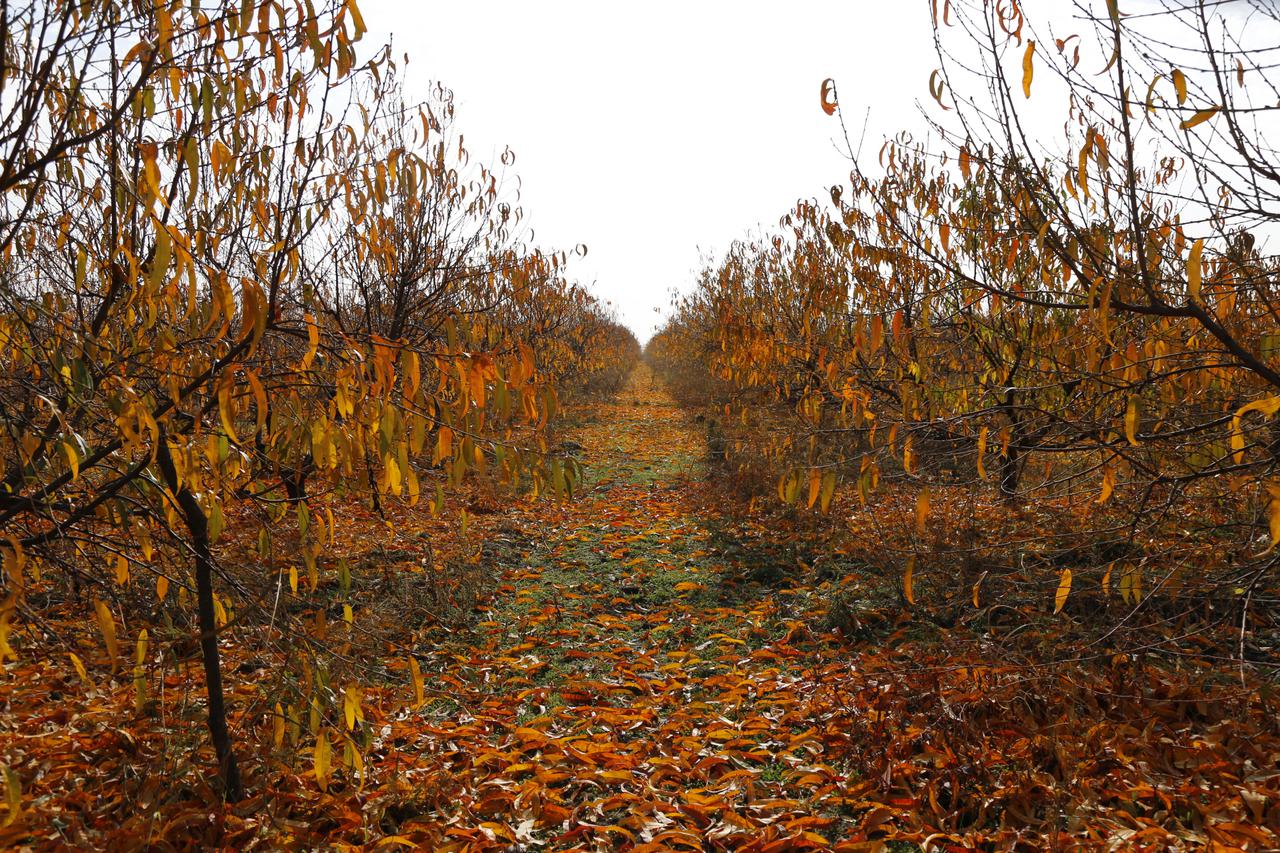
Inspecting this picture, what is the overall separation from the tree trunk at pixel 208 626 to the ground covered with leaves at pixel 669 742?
0.12 metres

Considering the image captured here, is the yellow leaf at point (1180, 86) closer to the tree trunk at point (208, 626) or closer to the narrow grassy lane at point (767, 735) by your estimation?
the narrow grassy lane at point (767, 735)

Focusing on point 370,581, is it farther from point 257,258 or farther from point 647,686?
point 257,258

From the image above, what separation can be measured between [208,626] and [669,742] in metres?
2.10

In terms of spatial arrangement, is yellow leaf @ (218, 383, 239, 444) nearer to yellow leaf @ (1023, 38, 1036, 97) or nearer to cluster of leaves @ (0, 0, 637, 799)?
cluster of leaves @ (0, 0, 637, 799)

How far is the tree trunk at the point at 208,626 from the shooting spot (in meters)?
2.53

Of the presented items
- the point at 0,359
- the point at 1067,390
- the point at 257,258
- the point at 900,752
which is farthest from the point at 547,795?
the point at 1067,390

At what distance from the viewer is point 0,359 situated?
3.02m

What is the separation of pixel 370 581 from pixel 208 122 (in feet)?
13.5

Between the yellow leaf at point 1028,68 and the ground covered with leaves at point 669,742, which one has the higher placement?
the yellow leaf at point 1028,68

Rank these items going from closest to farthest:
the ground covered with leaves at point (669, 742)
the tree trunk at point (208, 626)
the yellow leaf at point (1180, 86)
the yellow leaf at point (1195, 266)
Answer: the yellow leaf at point (1195, 266) < the yellow leaf at point (1180, 86) < the tree trunk at point (208, 626) < the ground covered with leaves at point (669, 742)

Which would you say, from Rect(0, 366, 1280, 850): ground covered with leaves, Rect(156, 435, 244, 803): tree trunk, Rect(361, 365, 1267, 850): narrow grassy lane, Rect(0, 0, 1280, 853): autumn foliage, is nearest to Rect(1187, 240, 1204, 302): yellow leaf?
Rect(0, 0, 1280, 853): autumn foliage

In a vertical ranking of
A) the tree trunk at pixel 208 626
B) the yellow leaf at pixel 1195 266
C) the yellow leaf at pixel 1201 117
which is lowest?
the tree trunk at pixel 208 626

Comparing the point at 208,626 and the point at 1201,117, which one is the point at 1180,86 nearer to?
the point at 1201,117

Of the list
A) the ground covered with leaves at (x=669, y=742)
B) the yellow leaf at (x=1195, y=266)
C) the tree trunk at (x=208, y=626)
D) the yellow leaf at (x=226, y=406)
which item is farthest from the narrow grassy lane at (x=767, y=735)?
the yellow leaf at (x=226, y=406)
